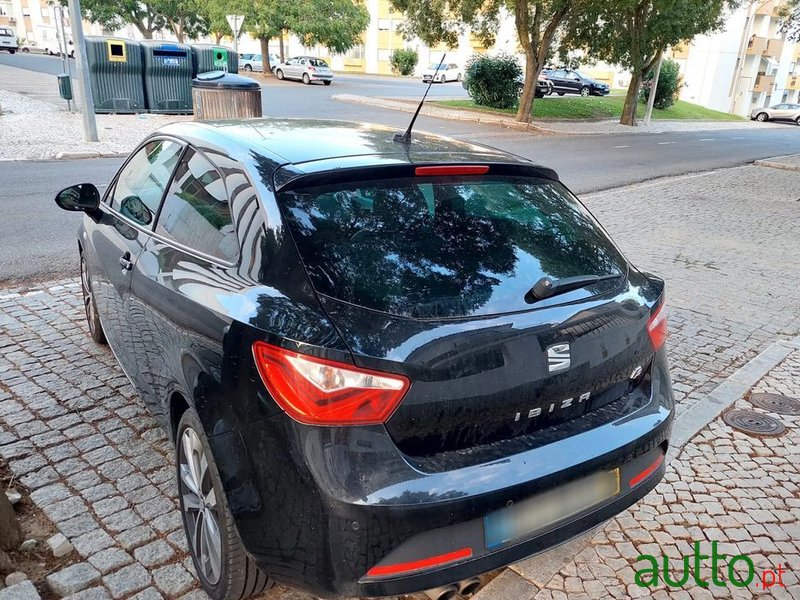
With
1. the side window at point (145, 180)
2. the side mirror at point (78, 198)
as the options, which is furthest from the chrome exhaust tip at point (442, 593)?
the side mirror at point (78, 198)

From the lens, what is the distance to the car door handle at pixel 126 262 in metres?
3.18

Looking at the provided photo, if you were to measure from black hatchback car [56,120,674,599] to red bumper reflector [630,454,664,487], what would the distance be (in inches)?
0.4

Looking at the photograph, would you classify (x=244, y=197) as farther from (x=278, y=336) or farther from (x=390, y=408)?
(x=390, y=408)

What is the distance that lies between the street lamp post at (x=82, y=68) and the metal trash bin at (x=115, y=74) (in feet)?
15.5

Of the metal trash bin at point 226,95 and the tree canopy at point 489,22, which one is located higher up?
the tree canopy at point 489,22

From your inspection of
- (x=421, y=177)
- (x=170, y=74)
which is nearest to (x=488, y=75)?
(x=170, y=74)

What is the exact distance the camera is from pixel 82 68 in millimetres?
13492

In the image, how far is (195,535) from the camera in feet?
8.50

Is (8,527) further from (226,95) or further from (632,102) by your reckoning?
(632,102)

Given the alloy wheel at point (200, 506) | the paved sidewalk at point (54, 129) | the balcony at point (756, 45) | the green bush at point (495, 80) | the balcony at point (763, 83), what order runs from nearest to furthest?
the alloy wheel at point (200, 506) < the paved sidewalk at point (54, 129) < the green bush at point (495, 80) < the balcony at point (756, 45) < the balcony at point (763, 83)

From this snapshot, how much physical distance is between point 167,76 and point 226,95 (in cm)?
900

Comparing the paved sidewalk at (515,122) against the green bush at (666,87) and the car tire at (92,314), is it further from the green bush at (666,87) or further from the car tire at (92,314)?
the car tire at (92,314)
